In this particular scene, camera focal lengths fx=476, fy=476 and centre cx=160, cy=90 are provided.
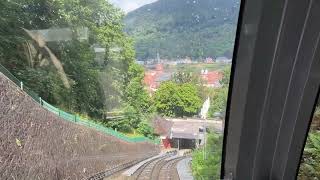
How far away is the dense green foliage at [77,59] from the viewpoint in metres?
2.06

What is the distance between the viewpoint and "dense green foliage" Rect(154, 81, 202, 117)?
2475 millimetres

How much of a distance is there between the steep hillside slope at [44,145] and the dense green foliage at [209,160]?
412 mm

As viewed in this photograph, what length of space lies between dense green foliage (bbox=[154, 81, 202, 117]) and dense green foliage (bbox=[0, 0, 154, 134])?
7cm

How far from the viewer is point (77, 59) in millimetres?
2238

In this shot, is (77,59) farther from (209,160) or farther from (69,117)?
(209,160)

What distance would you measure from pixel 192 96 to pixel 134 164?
1.59ft

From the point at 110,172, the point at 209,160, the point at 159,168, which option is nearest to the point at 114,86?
the point at 110,172

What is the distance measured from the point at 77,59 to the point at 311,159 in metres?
1.54

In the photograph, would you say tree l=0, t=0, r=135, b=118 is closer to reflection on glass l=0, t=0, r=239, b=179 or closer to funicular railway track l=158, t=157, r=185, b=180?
reflection on glass l=0, t=0, r=239, b=179

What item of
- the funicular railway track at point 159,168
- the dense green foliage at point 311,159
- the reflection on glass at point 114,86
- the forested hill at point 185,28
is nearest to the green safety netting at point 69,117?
the reflection on glass at point 114,86

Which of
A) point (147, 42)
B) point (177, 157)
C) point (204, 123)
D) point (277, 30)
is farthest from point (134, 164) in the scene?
point (277, 30)

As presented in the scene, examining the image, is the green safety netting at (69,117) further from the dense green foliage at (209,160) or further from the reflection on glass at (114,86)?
the dense green foliage at (209,160)

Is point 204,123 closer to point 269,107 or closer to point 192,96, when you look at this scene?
point 192,96

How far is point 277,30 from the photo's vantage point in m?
2.32
